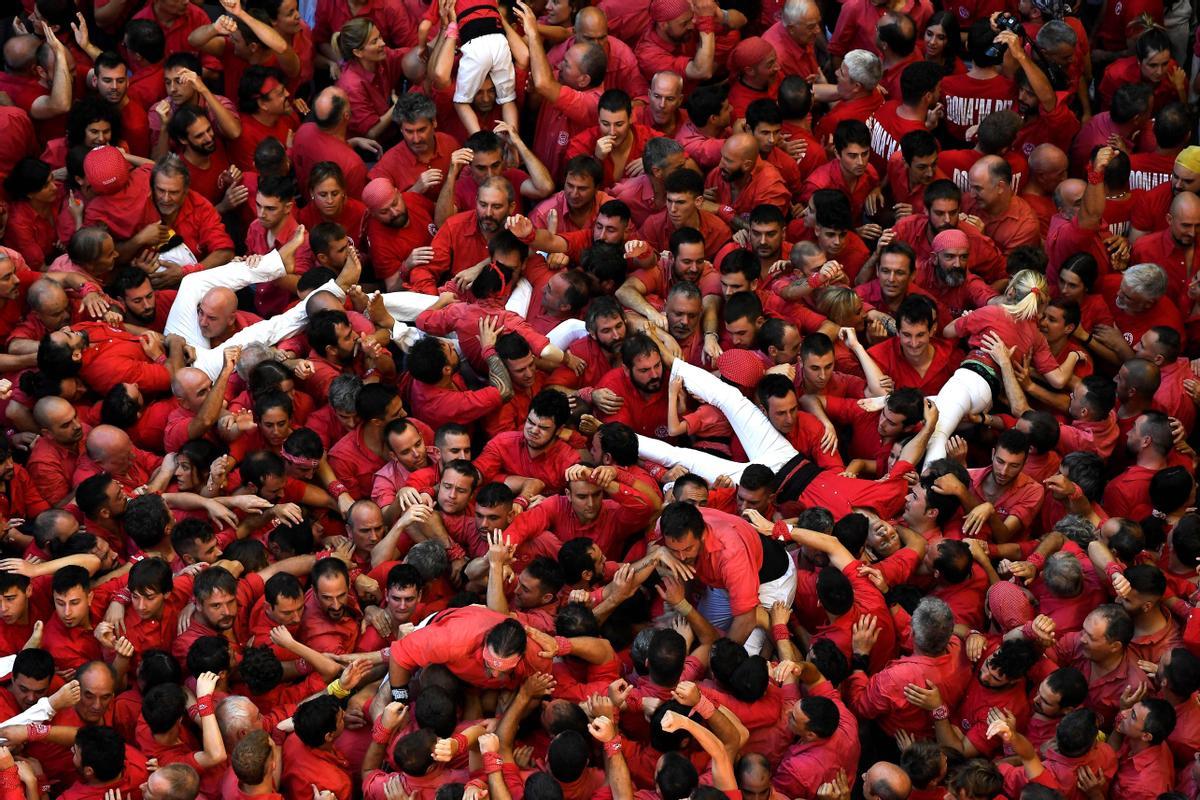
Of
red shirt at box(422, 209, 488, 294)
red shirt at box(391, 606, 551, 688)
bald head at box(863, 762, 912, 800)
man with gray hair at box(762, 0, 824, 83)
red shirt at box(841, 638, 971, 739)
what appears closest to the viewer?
bald head at box(863, 762, 912, 800)

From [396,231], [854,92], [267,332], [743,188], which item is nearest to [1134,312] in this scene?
[854,92]

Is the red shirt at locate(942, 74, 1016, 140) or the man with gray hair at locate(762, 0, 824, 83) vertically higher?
the man with gray hair at locate(762, 0, 824, 83)

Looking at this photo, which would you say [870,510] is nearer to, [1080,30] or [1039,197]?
[1039,197]

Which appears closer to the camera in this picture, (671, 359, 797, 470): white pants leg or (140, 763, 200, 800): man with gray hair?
(140, 763, 200, 800): man with gray hair

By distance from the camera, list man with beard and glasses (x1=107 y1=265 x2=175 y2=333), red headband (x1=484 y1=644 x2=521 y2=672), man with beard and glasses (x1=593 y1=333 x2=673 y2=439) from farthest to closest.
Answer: man with beard and glasses (x1=107 y1=265 x2=175 y2=333) → man with beard and glasses (x1=593 y1=333 x2=673 y2=439) → red headband (x1=484 y1=644 x2=521 y2=672)

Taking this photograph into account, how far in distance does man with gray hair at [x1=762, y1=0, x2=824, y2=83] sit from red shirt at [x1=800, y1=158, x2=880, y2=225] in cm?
103

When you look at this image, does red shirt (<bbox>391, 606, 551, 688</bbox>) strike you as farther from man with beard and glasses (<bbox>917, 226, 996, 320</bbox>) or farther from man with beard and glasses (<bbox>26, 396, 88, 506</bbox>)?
man with beard and glasses (<bbox>917, 226, 996, 320</bbox>)

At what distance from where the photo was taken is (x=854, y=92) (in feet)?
42.2

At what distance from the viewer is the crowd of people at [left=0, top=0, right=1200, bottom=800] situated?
30.7 ft

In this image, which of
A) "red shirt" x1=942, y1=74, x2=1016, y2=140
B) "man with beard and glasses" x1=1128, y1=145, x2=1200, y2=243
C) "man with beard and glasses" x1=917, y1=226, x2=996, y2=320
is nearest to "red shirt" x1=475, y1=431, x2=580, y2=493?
"man with beard and glasses" x1=917, y1=226, x2=996, y2=320

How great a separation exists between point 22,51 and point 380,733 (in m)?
5.70

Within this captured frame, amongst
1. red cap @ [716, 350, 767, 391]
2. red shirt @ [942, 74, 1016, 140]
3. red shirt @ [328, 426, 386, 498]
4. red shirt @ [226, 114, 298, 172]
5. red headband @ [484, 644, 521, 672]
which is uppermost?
red shirt @ [226, 114, 298, 172]

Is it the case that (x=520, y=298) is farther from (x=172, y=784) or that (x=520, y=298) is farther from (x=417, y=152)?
(x=172, y=784)

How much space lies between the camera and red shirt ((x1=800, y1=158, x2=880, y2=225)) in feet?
40.8
